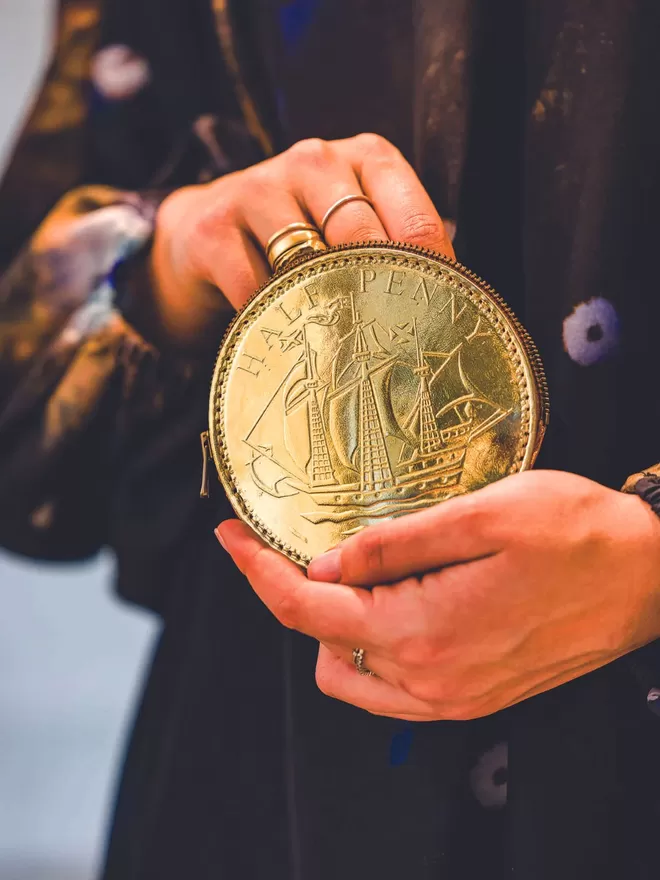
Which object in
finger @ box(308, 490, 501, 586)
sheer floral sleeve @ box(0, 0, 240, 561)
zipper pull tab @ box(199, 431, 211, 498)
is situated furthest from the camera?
sheer floral sleeve @ box(0, 0, 240, 561)

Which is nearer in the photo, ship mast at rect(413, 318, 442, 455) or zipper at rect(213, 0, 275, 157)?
ship mast at rect(413, 318, 442, 455)

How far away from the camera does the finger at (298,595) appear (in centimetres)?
42

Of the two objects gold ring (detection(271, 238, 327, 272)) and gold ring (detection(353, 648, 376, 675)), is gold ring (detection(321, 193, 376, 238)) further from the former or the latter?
gold ring (detection(353, 648, 376, 675))

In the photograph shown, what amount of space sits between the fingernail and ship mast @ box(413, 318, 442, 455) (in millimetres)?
82

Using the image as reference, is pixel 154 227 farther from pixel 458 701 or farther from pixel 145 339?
pixel 458 701

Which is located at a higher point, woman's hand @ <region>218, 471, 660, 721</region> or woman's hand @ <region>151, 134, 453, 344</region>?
woman's hand @ <region>151, 134, 453, 344</region>

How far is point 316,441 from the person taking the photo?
1.56 feet

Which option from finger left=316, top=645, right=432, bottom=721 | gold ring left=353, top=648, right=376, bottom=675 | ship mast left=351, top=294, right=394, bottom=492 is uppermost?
ship mast left=351, top=294, right=394, bottom=492

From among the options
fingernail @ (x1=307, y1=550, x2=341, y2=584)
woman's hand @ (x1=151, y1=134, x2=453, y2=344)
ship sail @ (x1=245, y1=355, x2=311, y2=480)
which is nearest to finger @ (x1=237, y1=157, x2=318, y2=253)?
woman's hand @ (x1=151, y1=134, x2=453, y2=344)

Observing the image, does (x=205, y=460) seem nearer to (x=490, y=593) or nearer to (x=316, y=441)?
(x=316, y=441)

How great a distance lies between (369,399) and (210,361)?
0.81 ft

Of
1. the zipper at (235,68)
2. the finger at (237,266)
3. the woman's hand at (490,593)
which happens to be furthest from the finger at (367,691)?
the zipper at (235,68)

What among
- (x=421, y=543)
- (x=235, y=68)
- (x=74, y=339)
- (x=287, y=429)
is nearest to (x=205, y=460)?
(x=287, y=429)

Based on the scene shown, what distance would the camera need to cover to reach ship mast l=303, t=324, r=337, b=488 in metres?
0.47
